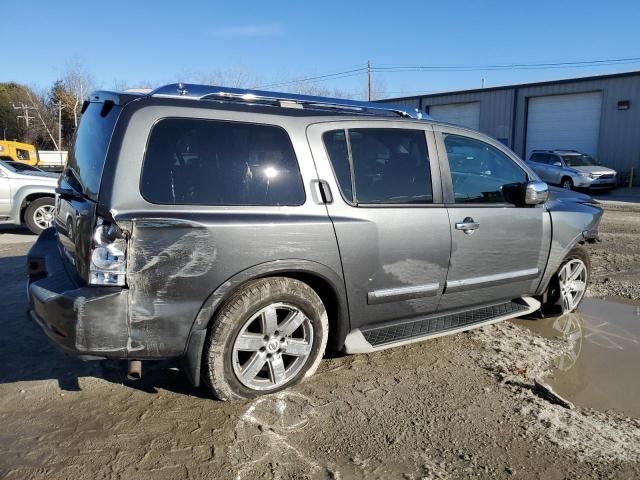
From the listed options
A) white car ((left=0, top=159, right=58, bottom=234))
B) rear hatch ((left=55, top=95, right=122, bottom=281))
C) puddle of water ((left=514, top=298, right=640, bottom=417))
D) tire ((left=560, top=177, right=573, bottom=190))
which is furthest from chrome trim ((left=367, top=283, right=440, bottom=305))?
tire ((left=560, top=177, right=573, bottom=190))

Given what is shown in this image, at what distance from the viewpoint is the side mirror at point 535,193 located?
172 inches

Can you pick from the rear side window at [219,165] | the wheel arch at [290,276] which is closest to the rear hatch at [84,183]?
the rear side window at [219,165]

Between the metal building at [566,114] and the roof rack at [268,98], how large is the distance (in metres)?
25.9

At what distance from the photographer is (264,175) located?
10.8 ft

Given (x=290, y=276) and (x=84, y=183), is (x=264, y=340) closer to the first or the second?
(x=290, y=276)

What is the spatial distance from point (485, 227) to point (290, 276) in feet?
5.62

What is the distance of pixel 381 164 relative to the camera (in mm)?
3793

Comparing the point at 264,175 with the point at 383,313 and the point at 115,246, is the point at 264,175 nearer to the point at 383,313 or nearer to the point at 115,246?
the point at 115,246

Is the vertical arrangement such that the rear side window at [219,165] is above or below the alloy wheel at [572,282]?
above

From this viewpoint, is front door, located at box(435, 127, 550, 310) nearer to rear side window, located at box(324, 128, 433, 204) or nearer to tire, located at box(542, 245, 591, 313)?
rear side window, located at box(324, 128, 433, 204)

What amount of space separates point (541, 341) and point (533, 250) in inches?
31.0

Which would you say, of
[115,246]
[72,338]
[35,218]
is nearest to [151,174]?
[115,246]

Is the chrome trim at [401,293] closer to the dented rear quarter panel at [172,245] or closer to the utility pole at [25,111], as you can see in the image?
the dented rear quarter panel at [172,245]

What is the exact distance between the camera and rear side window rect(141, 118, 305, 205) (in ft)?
9.82
